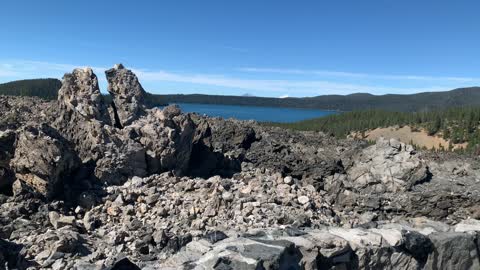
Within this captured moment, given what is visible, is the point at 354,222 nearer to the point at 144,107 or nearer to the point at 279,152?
the point at 279,152

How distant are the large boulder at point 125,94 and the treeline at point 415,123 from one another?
2127 inches

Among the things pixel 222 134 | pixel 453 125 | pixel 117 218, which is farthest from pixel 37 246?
pixel 453 125

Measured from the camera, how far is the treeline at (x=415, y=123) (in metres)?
80.6

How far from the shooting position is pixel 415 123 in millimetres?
97188

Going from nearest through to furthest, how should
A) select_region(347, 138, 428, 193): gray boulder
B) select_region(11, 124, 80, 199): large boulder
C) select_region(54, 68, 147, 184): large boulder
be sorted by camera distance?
select_region(11, 124, 80, 199): large boulder → select_region(54, 68, 147, 184): large boulder → select_region(347, 138, 428, 193): gray boulder

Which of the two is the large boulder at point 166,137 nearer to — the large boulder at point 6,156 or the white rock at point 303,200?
the large boulder at point 6,156

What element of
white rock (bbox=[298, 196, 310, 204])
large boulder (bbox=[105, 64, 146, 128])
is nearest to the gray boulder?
white rock (bbox=[298, 196, 310, 204])

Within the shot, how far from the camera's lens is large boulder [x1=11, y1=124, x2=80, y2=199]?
64.4ft

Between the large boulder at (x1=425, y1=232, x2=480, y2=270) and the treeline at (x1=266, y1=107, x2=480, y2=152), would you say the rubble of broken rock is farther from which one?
the treeline at (x1=266, y1=107, x2=480, y2=152)

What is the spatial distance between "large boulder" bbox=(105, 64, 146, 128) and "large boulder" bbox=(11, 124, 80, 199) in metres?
6.37

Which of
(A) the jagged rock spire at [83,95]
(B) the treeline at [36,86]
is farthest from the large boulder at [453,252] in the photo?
(B) the treeline at [36,86]

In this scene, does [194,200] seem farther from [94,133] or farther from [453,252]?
[453,252]

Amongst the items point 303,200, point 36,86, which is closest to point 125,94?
point 303,200

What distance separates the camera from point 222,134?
3722cm
